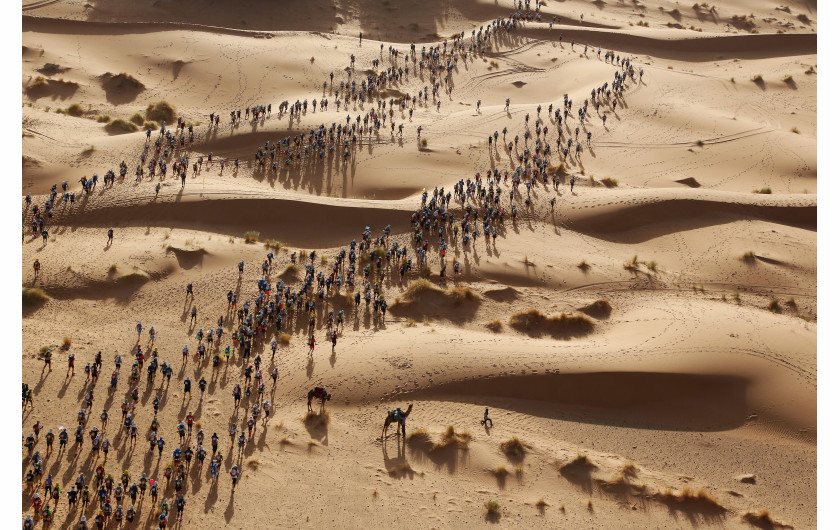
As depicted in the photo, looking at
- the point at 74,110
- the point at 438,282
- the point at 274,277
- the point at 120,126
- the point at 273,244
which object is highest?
the point at 74,110

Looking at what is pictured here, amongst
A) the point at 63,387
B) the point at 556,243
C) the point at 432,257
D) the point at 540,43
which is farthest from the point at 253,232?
the point at 540,43

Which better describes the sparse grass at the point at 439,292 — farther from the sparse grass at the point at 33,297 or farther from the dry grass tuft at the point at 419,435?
the sparse grass at the point at 33,297

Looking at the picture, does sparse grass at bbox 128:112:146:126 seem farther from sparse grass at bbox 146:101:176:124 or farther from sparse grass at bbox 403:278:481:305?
sparse grass at bbox 403:278:481:305

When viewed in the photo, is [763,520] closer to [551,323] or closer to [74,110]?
[551,323]

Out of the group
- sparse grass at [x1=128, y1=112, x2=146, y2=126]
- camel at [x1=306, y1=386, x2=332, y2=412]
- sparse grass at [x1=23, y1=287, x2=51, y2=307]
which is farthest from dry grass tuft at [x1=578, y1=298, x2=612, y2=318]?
sparse grass at [x1=128, y1=112, x2=146, y2=126]

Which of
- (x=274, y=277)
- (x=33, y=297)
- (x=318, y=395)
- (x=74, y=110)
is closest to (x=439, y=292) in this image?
(x=274, y=277)

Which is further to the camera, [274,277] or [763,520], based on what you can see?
[274,277]
